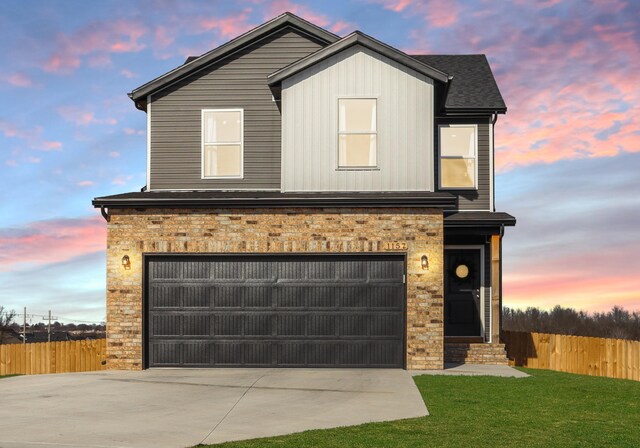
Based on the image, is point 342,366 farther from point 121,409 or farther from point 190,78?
point 190,78

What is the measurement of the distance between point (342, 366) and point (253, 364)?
84.4 inches

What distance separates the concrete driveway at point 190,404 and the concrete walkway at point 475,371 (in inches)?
32.0

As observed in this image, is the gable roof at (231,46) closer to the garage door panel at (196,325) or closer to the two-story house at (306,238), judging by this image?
the two-story house at (306,238)

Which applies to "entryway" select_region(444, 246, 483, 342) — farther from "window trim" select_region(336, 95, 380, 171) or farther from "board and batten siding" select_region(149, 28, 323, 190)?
"board and batten siding" select_region(149, 28, 323, 190)

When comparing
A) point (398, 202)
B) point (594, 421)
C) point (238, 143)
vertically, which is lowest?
point (594, 421)

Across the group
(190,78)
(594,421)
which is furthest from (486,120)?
(594,421)

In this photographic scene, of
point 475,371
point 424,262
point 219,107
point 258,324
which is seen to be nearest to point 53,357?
point 258,324

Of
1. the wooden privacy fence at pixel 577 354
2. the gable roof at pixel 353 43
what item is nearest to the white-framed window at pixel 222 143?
the gable roof at pixel 353 43

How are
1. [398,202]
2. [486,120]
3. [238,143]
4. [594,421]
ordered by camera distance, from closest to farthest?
[594,421] < [398,202] < [238,143] < [486,120]

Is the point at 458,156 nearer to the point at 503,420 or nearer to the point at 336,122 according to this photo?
the point at 336,122

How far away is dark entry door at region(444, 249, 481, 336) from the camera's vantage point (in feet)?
70.0

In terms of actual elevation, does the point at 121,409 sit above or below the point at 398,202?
below

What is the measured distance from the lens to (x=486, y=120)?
20.9m

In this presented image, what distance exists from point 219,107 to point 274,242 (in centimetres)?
466
